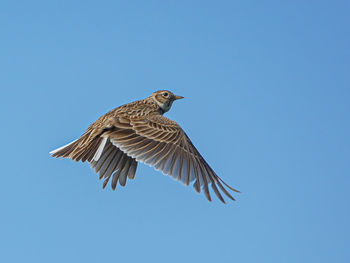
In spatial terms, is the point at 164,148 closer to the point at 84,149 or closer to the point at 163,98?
the point at 84,149

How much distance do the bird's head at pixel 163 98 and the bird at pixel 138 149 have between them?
0.67 m

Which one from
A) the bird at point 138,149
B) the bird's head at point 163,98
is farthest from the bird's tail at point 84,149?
the bird's head at point 163,98

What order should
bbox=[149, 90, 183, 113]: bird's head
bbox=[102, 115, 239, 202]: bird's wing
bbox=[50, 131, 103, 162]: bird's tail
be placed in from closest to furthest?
bbox=[102, 115, 239, 202]: bird's wing < bbox=[50, 131, 103, 162]: bird's tail < bbox=[149, 90, 183, 113]: bird's head

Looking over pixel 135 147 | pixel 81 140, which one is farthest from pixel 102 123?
pixel 135 147

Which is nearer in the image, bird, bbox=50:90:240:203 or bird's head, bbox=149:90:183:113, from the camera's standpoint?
bird, bbox=50:90:240:203

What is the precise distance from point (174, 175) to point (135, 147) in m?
0.99

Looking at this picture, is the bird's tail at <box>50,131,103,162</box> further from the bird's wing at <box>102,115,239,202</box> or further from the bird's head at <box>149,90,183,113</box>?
the bird's head at <box>149,90,183,113</box>

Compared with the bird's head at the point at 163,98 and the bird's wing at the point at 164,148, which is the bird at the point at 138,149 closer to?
the bird's wing at the point at 164,148

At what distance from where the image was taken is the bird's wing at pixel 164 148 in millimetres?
10109

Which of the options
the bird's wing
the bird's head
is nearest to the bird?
the bird's wing

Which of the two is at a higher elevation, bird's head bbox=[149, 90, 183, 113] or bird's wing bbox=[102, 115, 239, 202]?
bird's head bbox=[149, 90, 183, 113]

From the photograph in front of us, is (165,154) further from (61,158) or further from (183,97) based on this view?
(183,97)

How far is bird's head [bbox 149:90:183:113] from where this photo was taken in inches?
522

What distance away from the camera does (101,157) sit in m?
11.6
